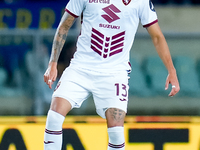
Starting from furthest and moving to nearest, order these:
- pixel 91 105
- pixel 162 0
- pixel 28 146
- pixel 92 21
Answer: pixel 162 0 < pixel 91 105 < pixel 28 146 < pixel 92 21

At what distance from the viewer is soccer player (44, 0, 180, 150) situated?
424 cm

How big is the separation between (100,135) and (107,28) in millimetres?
1788

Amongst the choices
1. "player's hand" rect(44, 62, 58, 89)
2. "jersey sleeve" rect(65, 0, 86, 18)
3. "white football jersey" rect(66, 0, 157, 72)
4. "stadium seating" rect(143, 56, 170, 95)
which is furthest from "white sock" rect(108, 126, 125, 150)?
"stadium seating" rect(143, 56, 170, 95)

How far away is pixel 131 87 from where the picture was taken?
7.44 m

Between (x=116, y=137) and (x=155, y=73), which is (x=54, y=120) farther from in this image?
(x=155, y=73)

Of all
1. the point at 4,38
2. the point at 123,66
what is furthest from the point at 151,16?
the point at 4,38

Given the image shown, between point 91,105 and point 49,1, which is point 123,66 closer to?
point 91,105

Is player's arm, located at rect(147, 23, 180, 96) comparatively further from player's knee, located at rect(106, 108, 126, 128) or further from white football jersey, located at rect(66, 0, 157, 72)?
player's knee, located at rect(106, 108, 126, 128)

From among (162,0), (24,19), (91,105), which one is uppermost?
(162,0)

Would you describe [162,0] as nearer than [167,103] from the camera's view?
No

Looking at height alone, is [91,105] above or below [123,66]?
below

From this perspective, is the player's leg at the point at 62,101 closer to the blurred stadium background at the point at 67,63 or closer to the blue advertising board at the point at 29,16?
the blurred stadium background at the point at 67,63

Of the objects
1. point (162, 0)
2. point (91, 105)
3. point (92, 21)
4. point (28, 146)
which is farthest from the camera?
point (162, 0)

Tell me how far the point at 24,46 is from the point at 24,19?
3046 millimetres
